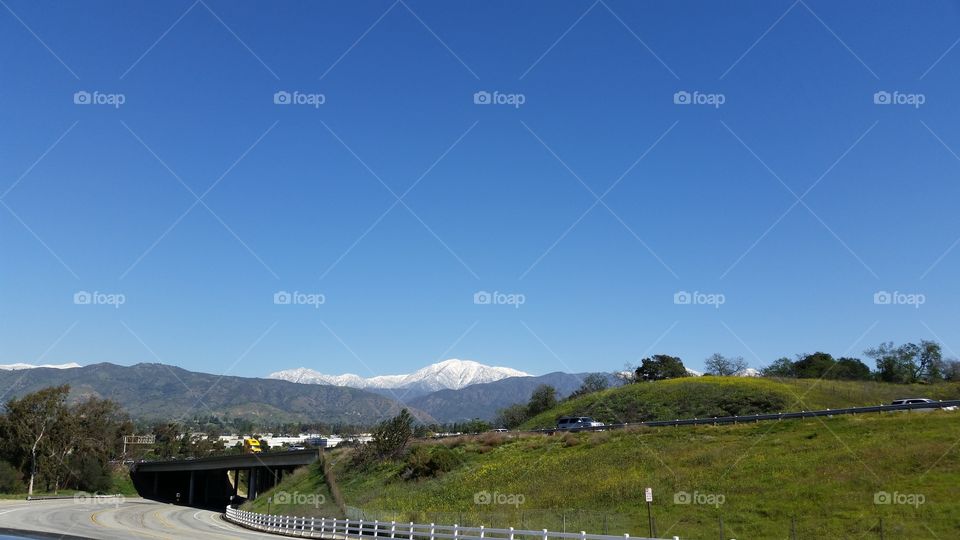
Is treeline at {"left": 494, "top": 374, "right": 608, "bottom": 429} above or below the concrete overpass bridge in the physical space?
above

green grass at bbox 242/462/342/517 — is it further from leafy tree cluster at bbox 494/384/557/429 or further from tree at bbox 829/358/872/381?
tree at bbox 829/358/872/381

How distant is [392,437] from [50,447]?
68465 mm

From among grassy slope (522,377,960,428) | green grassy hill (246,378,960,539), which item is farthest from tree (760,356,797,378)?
green grassy hill (246,378,960,539)

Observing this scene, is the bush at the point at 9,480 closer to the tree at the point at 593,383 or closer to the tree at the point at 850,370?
the tree at the point at 593,383

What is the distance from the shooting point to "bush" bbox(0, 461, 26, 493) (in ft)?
338

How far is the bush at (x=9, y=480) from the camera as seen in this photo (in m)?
103

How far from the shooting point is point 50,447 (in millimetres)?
113250

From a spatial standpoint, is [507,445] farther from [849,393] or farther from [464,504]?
[849,393]

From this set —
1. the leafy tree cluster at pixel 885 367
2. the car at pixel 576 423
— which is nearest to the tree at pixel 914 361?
the leafy tree cluster at pixel 885 367

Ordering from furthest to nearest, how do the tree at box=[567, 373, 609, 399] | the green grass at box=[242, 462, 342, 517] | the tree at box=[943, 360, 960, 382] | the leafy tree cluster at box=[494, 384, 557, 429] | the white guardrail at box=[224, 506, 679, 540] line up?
the tree at box=[567, 373, 609, 399] → the tree at box=[943, 360, 960, 382] → the leafy tree cluster at box=[494, 384, 557, 429] → the green grass at box=[242, 462, 342, 517] → the white guardrail at box=[224, 506, 679, 540]

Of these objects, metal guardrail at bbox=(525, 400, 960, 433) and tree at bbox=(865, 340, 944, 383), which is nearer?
metal guardrail at bbox=(525, 400, 960, 433)

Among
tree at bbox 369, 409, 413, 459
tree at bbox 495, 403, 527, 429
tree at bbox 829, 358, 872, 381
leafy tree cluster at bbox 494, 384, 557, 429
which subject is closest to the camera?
tree at bbox 369, 409, 413, 459

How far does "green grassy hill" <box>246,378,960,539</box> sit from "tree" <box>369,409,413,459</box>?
2.44m

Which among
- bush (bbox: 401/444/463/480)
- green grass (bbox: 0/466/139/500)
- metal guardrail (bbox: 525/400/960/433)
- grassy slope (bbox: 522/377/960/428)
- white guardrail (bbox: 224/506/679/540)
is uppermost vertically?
grassy slope (bbox: 522/377/960/428)
